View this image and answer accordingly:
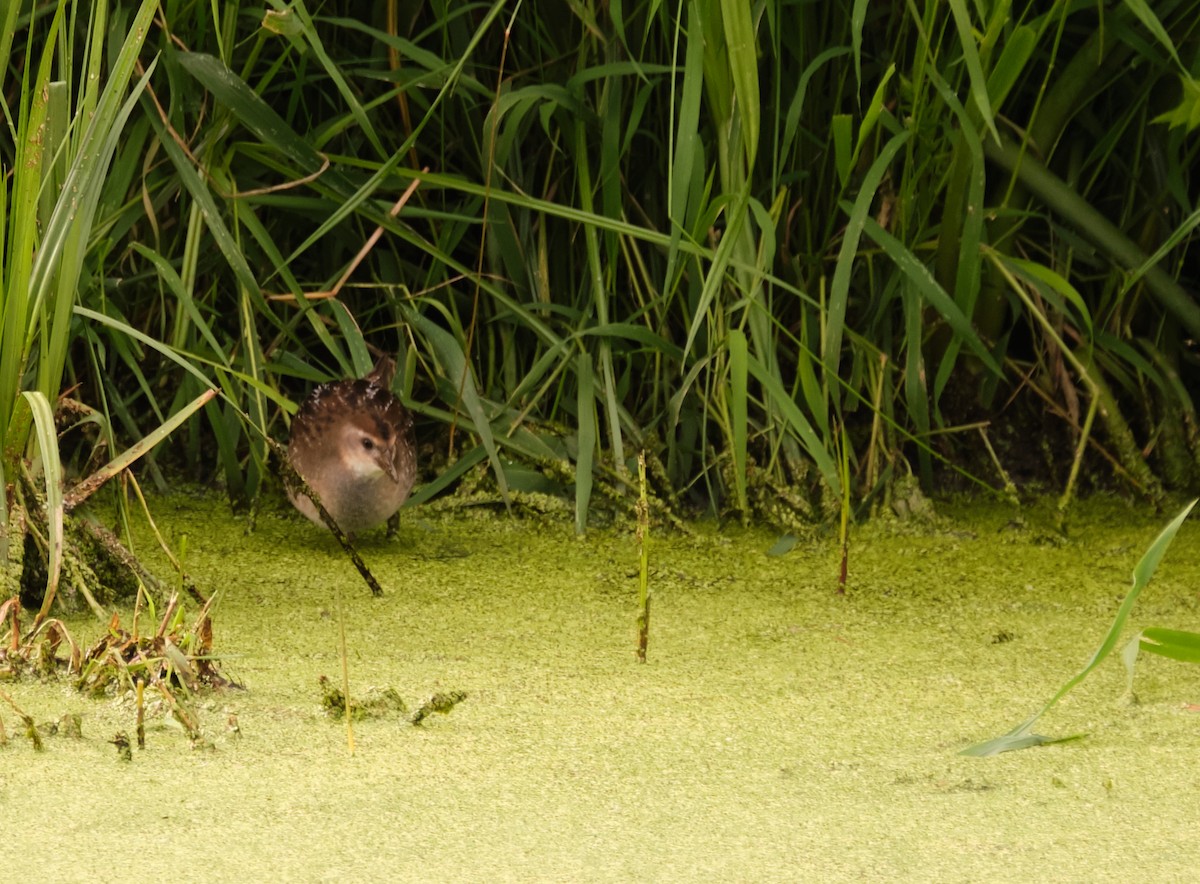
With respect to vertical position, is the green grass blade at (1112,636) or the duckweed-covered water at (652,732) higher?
the green grass blade at (1112,636)

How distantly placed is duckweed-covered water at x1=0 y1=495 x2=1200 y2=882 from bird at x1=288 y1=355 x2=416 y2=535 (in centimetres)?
8

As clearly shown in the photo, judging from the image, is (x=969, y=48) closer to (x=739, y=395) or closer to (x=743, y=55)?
(x=743, y=55)

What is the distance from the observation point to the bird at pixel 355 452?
2.26 m

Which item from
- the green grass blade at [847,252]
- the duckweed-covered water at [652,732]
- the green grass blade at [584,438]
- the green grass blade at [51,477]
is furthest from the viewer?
the green grass blade at [584,438]

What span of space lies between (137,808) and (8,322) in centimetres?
63

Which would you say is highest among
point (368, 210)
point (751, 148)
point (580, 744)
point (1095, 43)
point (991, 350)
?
point (1095, 43)

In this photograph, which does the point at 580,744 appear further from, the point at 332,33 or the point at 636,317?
the point at 332,33

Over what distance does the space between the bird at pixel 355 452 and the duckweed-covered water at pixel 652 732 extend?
0.27 feet

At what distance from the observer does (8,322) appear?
1629 millimetres

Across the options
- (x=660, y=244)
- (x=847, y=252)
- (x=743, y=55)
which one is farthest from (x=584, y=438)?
(x=743, y=55)

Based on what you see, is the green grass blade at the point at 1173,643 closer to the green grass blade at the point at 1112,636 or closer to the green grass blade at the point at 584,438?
the green grass blade at the point at 1112,636

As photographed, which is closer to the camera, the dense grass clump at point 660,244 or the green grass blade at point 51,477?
the green grass blade at point 51,477

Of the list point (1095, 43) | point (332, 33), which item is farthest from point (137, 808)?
point (1095, 43)

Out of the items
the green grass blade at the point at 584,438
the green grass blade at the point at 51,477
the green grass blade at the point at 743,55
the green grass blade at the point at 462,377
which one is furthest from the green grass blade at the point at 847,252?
the green grass blade at the point at 51,477
